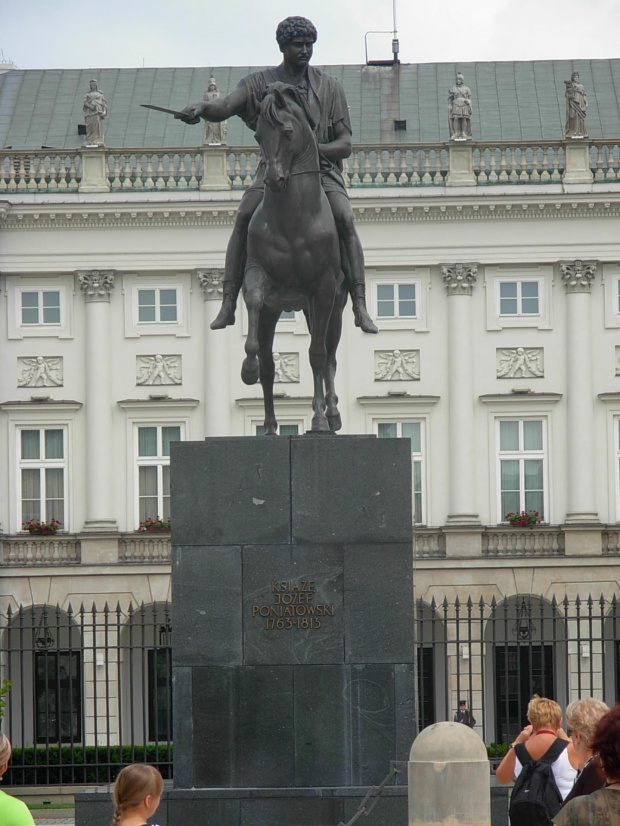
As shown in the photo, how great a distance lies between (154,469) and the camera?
1642 inches

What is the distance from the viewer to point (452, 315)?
137ft

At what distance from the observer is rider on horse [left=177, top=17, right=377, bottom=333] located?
12.8m

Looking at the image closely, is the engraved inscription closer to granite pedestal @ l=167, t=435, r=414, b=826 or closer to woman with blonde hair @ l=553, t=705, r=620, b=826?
granite pedestal @ l=167, t=435, r=414, b=826

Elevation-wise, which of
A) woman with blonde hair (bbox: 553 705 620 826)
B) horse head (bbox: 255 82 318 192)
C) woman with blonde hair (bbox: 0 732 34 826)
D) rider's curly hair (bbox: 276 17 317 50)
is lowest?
woman with blonde hair (bbox: 0 732 34 826)

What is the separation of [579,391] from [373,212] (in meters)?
6.21

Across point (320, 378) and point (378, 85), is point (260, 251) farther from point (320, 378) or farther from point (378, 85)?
point (378, 85)

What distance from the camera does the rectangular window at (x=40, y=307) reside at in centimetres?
4222

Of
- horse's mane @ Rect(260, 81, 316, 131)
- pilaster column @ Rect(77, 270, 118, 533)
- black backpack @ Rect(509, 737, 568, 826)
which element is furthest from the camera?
pilaster column @ Rect(77, 270, 118, 533)

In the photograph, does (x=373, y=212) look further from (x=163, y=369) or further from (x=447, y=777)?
(x=447, y=777)

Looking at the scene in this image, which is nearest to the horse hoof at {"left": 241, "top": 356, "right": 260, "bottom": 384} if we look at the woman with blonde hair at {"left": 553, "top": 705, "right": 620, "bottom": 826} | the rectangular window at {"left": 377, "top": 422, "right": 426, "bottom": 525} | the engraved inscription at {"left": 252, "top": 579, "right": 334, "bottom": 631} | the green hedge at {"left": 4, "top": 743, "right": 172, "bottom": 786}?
the engraved inscription at {"left": 252, "top": 579, "right": 334, "bottom": 631}

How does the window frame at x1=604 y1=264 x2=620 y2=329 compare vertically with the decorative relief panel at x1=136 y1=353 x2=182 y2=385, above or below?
above

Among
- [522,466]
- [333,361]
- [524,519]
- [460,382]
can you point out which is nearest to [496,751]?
[524,519]

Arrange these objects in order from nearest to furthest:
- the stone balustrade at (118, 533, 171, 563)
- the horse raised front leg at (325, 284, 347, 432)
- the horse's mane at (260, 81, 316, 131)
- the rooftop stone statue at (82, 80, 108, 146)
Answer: the horse's mane at (260, 81, 316, 131)
the horse raised front leg at (325, 284, 347, 432)
the stone balustrade at (118, 533, 171, 563)
the rooftop stone statue at (82, 80, 108, 146)

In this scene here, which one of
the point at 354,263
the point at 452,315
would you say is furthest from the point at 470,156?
the point at 354,263
